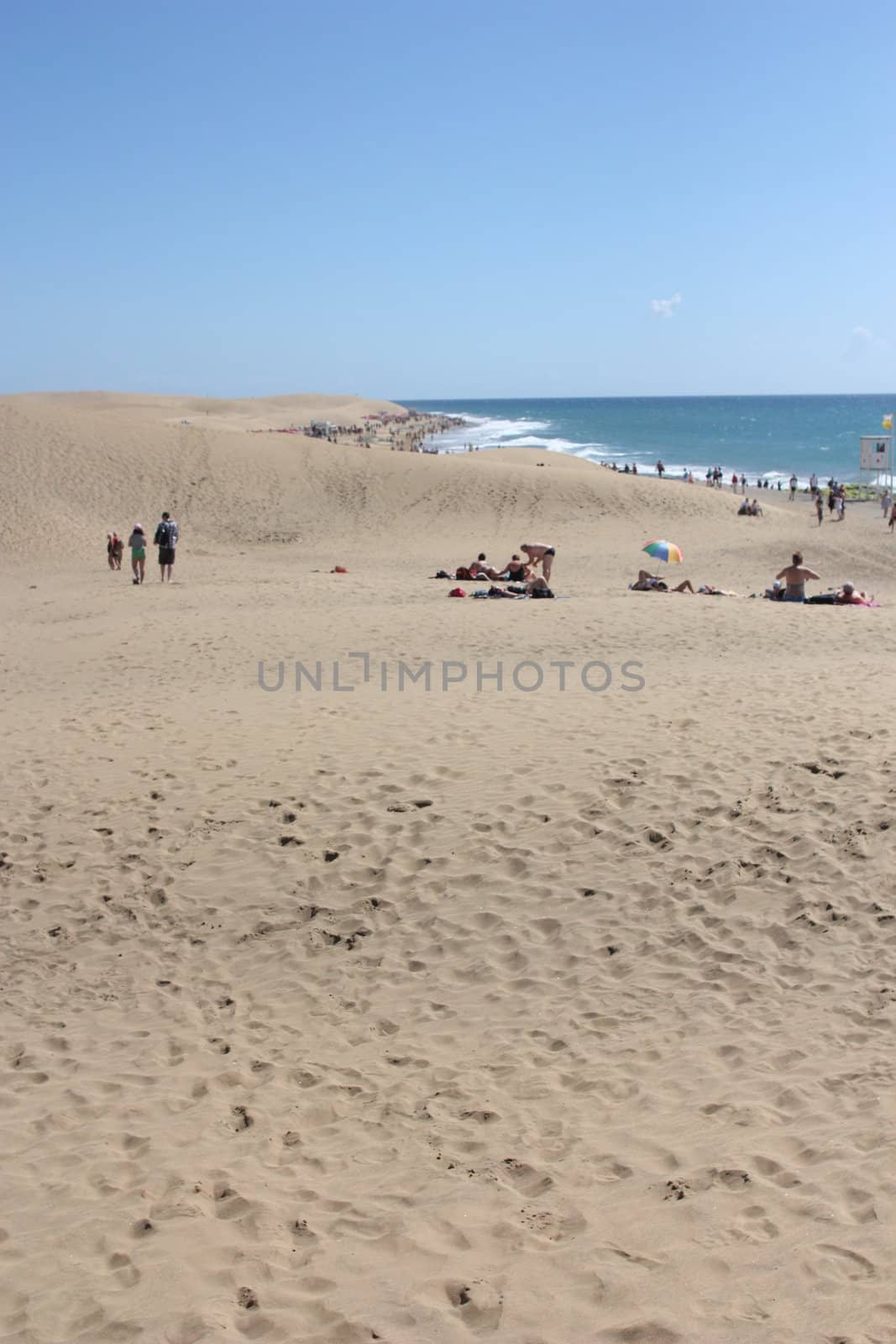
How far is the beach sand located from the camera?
4.30 metres

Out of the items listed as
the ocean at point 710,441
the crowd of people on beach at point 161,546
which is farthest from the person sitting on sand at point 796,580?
the ocean at point 710,441

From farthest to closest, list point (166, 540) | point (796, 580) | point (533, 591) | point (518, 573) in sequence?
point (166, 540), point (518, 573), point (533, 591), point (796, 580)

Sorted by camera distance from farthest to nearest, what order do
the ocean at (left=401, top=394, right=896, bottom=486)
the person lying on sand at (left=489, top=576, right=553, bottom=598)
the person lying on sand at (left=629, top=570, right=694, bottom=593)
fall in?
the ocean at (left=401, top=394, right=896, bottom=486) → the person lying on sand at (left=629, top=570, right=694, bottom=593) → the person lying on sand at (left=489, top=576, right=553, bottom=598)

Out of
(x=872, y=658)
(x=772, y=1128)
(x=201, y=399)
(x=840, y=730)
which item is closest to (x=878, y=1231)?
(x=772, y=1128)

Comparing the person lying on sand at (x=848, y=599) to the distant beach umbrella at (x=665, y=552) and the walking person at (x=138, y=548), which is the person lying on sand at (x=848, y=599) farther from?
the walking person at (x=138, y=548)

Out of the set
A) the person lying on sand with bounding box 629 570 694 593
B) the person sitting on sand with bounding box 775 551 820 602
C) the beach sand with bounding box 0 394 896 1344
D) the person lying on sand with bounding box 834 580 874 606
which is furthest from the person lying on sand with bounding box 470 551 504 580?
the beach sand with bounding box 0 394 896 1344

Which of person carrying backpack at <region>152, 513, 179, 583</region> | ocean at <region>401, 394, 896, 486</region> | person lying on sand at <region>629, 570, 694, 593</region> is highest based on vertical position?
ocean at <region>401, 394, 896, 486</region>

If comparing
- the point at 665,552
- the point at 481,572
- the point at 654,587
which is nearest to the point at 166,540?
the point at 481,572

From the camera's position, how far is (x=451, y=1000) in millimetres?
6738

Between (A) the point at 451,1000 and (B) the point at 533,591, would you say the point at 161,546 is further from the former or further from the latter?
(A) the point at 451,1000

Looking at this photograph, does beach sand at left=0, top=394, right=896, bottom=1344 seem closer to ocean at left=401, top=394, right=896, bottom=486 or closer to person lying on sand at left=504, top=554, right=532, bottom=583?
person lying on sand at left=504, top=554, right=532, bottom=583

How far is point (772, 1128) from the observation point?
5.20 metres

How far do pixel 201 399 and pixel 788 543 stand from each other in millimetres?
107223

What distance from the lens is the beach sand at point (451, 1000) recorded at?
169 inches
